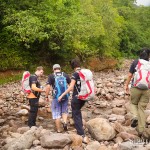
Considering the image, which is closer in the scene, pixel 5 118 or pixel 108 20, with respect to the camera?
pixel 5 118

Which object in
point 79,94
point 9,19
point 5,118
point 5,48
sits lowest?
point 5,118

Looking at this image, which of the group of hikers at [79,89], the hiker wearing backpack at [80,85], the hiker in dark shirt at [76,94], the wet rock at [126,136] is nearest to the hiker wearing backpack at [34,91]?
the group of hikers at [79,89]

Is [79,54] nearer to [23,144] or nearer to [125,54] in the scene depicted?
[23,144]

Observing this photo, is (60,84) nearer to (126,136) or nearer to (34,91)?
(34,91)

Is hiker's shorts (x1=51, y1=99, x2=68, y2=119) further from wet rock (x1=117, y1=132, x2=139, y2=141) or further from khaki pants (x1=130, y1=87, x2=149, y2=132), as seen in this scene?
khaki pants (x1=130, y1=87, x2=149, y2=132)

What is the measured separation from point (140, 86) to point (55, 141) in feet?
7.23

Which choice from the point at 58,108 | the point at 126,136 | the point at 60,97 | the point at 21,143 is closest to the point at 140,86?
the point at 126,136

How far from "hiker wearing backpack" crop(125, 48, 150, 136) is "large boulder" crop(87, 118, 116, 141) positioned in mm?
652

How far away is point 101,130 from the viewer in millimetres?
7242

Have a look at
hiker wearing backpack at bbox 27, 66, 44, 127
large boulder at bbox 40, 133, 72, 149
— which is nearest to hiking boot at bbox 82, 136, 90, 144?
large boulder at bbox 40, 133, 72, 149

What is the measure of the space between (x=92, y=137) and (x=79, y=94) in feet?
3.84

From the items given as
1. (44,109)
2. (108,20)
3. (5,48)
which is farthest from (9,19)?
(108,20)

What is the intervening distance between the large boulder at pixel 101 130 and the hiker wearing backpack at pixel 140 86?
0.65 m

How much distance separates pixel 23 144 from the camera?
6539mm
